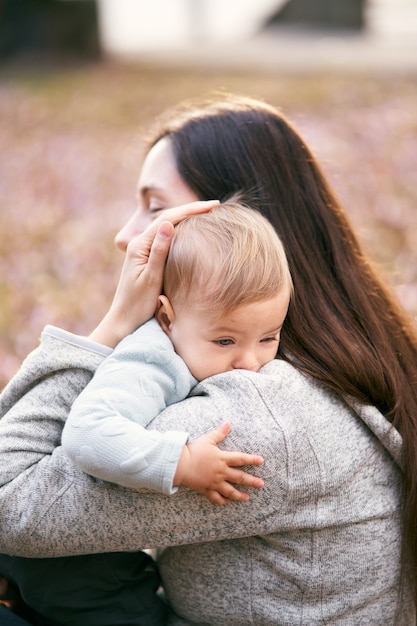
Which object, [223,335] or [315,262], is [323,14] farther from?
[223,335]

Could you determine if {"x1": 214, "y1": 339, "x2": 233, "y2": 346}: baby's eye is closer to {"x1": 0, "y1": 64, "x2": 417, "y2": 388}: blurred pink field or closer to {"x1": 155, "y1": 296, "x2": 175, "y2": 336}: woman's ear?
{"x1": 155, "y1": 296, "x2": 175, "y2": 336}: woman's ear

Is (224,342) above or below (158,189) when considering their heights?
below

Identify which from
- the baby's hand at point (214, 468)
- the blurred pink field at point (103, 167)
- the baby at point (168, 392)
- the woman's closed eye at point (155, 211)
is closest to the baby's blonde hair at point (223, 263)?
the baby at point (168, 392)

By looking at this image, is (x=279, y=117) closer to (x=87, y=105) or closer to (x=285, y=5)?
(x=87, y=105)

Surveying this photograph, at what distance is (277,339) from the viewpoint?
1.91 meters

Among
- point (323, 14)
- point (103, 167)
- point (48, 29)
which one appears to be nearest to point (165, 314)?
point (103, 167)

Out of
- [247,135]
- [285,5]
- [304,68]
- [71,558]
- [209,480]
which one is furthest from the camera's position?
[285,5]

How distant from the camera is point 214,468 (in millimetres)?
1615

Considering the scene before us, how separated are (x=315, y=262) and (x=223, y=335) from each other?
418 millimetres

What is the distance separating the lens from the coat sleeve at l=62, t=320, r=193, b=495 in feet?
5.16

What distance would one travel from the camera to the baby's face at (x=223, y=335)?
180cm

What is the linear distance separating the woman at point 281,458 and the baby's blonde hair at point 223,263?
54 mm

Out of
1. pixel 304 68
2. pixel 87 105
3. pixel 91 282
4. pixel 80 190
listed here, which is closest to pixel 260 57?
pixel 304 68

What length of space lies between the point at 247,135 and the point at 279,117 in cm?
14
